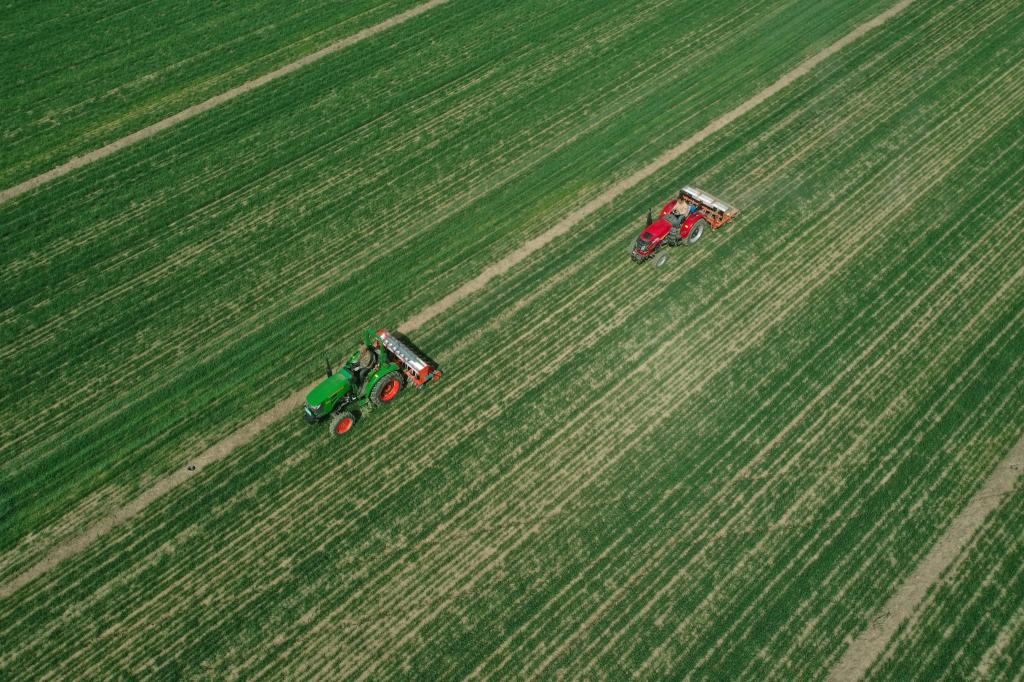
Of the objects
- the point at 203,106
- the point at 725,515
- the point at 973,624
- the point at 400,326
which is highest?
the point at 203,106

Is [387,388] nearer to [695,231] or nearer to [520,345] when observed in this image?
[520,345]

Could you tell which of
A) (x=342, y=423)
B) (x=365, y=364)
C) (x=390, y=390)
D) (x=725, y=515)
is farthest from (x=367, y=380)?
(x=725, y=515)

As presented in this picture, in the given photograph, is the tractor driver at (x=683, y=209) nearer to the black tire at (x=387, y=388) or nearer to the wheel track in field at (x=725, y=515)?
the wheel track in field at (x=725, y=515)

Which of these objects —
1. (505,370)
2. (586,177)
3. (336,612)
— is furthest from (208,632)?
(586,177)

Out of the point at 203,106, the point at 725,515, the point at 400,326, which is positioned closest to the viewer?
the point at 725,515

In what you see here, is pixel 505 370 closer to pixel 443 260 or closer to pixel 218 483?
pixel 443 260

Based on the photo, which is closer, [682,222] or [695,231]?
[682,222]

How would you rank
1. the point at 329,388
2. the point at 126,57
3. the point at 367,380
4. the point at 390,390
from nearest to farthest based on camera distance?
the point at 329,388, the point at 367,380, the point at 390,390, the point at 126,57

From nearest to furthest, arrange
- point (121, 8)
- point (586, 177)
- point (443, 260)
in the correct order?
1. point (443, 260)
2. point (586, 177)
3. point (121, 8)
